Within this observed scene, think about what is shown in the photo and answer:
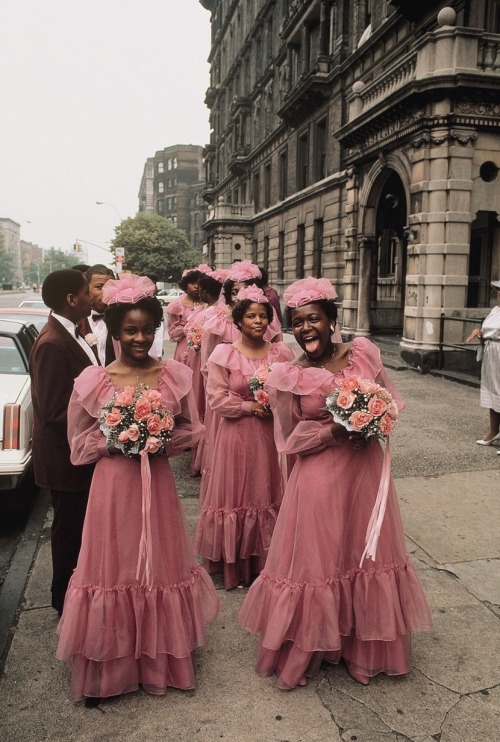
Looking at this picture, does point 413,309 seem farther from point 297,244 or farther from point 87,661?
point 297,244

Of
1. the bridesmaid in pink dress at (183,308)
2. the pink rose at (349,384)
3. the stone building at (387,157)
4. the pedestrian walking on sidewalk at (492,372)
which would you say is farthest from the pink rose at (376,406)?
the stone building at (387,157)

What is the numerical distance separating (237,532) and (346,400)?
1.75 metres

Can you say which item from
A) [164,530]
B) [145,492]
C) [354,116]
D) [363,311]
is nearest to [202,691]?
[164,530]

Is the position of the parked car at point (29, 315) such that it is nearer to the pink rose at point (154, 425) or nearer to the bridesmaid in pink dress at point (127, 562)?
the bridesmaid in pink dress at point (127, 562)

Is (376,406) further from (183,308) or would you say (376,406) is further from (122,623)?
(183,308)

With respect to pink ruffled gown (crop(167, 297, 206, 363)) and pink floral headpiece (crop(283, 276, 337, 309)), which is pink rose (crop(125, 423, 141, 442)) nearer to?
pink floral headpiece (crop(283, 276, 337, 309))

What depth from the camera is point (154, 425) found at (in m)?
2.86

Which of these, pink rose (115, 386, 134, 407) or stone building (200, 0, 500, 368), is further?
stone building (200, 0, 500, 368)

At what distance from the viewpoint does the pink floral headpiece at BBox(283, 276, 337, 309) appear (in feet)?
10.2

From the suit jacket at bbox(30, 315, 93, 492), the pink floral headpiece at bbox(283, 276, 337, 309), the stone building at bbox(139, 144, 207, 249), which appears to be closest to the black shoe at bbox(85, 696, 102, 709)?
the suit jacket at bbox(30, 315, 93, 492)

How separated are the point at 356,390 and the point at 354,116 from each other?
49.9 feet

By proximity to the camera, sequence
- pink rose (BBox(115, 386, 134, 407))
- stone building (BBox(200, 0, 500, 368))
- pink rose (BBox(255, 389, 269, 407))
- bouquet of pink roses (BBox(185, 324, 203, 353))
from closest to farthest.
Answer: pink rose (BBox(115, 386, 134, 407)), pink rose (BBox(255, 389, 269, 407)), bouquet of pink roses (BBox(185, 324, 203, 353)), stone building (BBox(200, 0, 500, 368))

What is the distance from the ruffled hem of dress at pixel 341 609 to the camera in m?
2.99

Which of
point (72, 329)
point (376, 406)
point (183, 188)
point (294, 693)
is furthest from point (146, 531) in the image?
point (183, 188)
